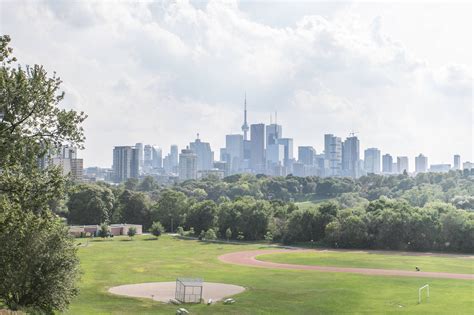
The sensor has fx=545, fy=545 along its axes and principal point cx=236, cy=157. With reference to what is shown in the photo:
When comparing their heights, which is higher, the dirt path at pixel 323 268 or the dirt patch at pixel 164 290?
the dirt path at pixel 323 268

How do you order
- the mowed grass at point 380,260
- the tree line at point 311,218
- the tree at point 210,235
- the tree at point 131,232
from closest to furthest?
the mowed grass at point 380,260
the tree line at point 311,218
the tree at point 210,235
the tree at point 131,232

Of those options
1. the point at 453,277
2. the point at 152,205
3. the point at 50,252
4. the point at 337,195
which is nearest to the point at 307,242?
the point at 453,277

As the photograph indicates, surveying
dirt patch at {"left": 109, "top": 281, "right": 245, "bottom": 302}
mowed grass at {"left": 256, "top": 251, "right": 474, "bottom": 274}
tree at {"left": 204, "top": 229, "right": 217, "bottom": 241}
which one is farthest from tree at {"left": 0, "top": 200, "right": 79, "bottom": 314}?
tree at {"left": 204, "top": 229, "right": 217, "bottom": 241}

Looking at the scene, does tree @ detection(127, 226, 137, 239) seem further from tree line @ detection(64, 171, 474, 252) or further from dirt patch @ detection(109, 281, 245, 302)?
dirt patch @ detection(109, 281, 245, 302)

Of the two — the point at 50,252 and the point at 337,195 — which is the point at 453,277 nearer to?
the point at 50,252

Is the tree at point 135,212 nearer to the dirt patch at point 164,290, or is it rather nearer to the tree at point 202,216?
the tree at point 202,216

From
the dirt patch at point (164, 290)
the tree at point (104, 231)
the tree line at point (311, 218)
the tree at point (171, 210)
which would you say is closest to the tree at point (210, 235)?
the tree line at point (311, 218)

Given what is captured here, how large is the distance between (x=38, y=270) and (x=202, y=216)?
86.7 metres

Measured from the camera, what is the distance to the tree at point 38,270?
2916cm

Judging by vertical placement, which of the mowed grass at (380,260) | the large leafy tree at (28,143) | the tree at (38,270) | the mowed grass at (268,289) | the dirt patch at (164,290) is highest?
the large leafy tree at (28,143)

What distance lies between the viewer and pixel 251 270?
211ft

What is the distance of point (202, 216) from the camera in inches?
4601

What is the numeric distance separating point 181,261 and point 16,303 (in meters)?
43.1

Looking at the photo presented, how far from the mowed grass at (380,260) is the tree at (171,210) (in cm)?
4839
